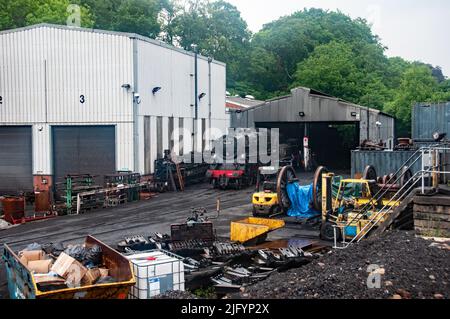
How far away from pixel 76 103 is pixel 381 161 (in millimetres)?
17236

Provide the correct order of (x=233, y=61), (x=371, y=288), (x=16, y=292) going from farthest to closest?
(x=233, y=61), (x=16, y=292), (x=371, y=288)

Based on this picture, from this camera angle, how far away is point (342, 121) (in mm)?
40500

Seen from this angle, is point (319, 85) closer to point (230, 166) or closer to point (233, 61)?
point (233, 61)

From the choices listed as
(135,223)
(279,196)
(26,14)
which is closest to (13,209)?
(135,223)

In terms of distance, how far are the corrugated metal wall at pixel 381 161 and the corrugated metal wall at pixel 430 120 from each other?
5.76m

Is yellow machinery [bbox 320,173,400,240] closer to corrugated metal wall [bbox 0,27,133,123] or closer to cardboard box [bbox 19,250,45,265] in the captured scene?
cardboard box [bbox 19,250,45,265]

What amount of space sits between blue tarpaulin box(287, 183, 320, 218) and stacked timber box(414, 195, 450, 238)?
536 cm

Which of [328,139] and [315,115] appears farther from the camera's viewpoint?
[328,139]

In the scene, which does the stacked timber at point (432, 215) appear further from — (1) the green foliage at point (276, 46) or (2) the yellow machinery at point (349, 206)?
(1) the green foliage at point (276, 46)

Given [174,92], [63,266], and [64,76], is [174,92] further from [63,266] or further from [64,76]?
[63,266]

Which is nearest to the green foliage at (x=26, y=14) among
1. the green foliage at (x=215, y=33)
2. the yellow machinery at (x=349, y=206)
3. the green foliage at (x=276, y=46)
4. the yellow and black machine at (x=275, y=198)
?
the green foliage at (x=276, y=46)

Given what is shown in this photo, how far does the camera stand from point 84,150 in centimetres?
3028

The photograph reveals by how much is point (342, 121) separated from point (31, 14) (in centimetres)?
2708

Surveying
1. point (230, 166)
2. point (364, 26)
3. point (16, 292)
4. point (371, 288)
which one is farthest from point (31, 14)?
point (364, 26)
